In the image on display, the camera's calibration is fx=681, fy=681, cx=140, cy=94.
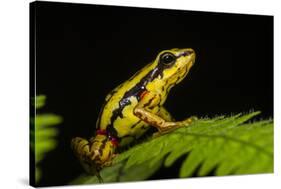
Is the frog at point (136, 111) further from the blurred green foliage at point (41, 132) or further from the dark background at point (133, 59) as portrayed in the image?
the blurred green foliage at point (41, 132)

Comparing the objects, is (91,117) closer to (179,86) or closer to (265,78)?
(179,86)

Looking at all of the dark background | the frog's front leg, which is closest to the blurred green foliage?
the dark background

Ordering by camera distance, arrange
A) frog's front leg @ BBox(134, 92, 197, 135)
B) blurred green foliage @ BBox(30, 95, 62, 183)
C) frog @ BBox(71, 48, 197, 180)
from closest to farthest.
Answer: blurred green foliage @ BBox(30, 95, 62, 183) < frog @ BBox(71, 48, 197, 180) < frog's front leg @ BBox(134, 92, 197, 135)

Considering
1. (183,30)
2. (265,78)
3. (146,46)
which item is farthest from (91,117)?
(265,78)

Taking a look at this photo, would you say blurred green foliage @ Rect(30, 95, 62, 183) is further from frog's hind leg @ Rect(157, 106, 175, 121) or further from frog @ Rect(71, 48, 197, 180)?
frog's hind leg @ Rect(157, 106, 175, 121)

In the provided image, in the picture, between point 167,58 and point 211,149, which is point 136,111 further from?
point 211,149

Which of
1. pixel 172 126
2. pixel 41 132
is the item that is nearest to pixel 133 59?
pixel 172 126
